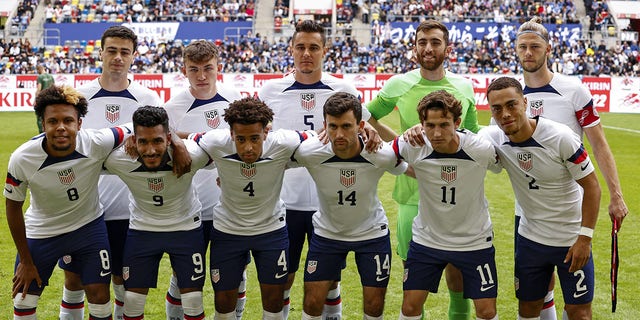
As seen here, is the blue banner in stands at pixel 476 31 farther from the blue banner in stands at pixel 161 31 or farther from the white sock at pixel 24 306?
the white sock at pixel 24 306

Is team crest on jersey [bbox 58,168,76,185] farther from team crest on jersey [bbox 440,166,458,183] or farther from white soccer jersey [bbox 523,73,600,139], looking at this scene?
white soccer jersey [bbox 523,73,600,139]

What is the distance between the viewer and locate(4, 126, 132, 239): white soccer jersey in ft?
16.6

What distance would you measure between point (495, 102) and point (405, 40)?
35.4 m

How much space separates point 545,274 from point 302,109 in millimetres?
2415

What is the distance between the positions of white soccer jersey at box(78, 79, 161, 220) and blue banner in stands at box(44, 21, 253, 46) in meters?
34.6

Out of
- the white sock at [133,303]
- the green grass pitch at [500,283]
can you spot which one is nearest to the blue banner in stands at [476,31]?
the green grass pitch at [500,283]

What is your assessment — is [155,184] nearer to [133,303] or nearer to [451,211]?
[133,303]

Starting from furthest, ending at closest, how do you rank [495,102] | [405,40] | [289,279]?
1. [405,40]
2. [289,279]
3. [495,102]

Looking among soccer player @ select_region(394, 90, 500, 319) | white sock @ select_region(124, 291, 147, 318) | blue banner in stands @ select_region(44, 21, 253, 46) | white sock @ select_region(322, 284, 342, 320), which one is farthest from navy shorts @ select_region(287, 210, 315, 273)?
blue banner in stands @ select_region(44, 21, 253, 46)

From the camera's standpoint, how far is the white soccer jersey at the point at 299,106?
5.96 meters

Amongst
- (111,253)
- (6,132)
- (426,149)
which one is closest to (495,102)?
(426,149)

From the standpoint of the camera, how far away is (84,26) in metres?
40.1

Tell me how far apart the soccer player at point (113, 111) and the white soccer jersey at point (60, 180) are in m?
0.38

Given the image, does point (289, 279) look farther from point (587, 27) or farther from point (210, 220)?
point (587, 27)
